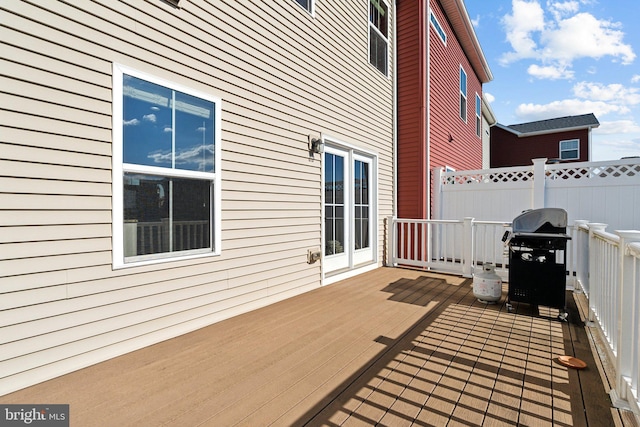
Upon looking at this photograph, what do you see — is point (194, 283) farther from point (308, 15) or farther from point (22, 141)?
point (308, 15)

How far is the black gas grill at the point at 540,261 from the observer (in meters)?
3.14

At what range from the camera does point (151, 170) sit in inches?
95.3

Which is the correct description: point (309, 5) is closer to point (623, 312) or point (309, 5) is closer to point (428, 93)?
point (428, 93)

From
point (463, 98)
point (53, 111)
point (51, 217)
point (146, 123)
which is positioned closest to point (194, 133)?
point (146, 123)

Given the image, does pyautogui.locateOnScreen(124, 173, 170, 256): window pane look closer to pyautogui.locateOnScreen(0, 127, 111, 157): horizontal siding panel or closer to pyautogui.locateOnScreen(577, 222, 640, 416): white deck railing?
pyautogui.locateOnScreen(0, 127, 111, 157): horizontal siding panel

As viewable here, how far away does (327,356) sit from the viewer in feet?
7.50

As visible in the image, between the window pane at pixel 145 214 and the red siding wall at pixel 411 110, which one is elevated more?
the red siding wall at pixel 411 110

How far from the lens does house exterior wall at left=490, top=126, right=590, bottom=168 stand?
1459 centimetres

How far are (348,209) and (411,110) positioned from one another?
109 inches

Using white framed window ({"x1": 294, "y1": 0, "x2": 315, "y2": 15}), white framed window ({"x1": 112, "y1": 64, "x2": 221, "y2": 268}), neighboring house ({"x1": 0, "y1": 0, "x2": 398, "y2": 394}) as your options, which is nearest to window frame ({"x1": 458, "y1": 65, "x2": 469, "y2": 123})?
neighboring house ({"x1": 0, "y1": 0, "x2": 398, "y2": 394})

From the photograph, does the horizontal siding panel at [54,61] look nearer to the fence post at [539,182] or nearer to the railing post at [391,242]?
the railing post at [391,242]

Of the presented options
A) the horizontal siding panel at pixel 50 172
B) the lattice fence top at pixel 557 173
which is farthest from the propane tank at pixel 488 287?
the horizontal siding panel at pixel 50 172

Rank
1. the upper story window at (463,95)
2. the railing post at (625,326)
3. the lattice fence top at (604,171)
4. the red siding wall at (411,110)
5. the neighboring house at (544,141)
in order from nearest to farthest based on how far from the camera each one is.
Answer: the railing post at (625,326) → the lattice fence top at (604,171) → the red siding wall at (411,110) → the upper story window at (463,95) → the neighboring house at (544,141)

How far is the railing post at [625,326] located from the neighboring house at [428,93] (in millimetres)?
4359
